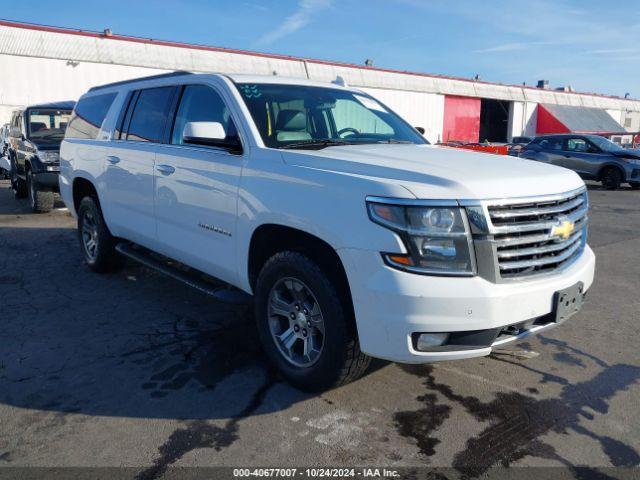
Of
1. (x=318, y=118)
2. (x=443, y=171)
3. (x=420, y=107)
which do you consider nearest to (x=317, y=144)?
(x=318, y=118)

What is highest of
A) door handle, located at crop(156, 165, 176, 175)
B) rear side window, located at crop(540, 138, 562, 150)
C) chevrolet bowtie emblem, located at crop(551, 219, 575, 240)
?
rear side window, located at crop(540, 138, 562, 150)

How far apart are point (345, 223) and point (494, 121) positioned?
1918 inches

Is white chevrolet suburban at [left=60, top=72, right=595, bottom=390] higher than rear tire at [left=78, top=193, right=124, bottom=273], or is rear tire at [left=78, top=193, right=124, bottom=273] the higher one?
white chevrolet suburban at [left=60, top=72, right=595, bottom=390]

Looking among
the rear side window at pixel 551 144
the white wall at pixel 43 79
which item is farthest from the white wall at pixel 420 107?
the rear side window at pixel 551 144

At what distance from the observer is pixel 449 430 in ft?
9.92

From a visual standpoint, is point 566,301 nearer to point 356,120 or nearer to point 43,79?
point 356,120

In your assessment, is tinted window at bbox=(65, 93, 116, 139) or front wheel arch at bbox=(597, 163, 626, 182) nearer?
tinted window at bbox=(65, 93, 116, 139)

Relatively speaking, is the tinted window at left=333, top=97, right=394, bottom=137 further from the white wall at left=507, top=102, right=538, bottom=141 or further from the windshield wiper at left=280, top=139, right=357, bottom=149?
the white wall at left=507, top=102, right=538, bottom=141

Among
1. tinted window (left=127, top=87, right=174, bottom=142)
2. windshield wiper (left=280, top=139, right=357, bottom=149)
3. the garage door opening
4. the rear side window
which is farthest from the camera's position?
the garage door opening

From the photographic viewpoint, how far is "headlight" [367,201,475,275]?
2.71 metres

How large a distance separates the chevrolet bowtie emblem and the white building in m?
23.4

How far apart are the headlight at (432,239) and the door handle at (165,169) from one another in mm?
2195

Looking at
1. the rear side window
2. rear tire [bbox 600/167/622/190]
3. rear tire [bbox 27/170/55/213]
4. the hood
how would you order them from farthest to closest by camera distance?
the rear side window → rear tire [bbox 600/167/622/190] → rear tire [bbox 27/170/55/213] → the hood

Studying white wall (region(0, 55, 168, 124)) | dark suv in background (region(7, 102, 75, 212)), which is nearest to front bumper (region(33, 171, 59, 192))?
dark suv in background (region(7, 102, 75, 212))
